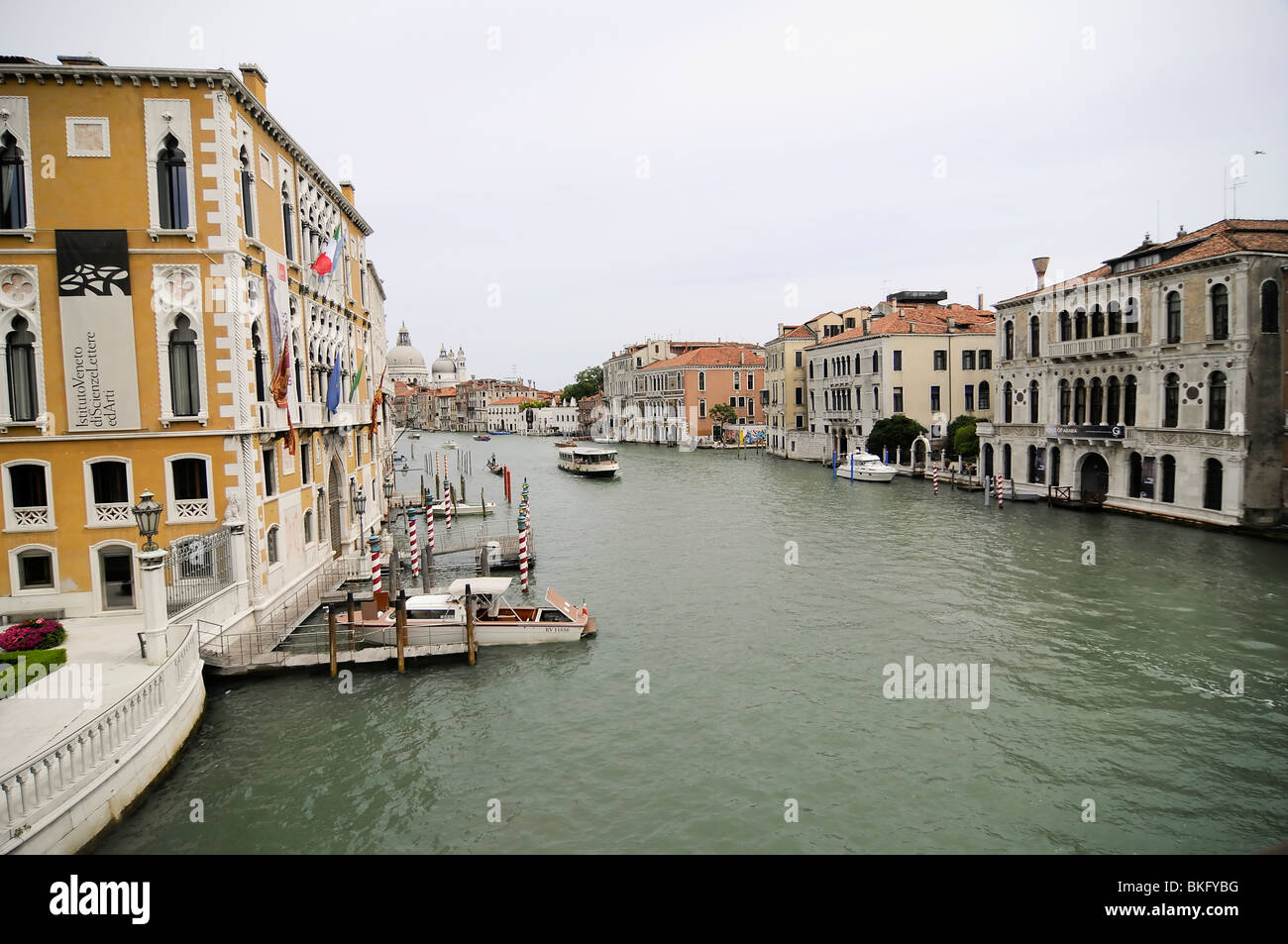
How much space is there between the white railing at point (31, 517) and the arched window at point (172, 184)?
5.30 metres

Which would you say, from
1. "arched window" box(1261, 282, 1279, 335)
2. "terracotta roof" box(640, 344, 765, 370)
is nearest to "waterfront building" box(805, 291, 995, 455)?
"arched window" box(1261, 282, 1279, 335)

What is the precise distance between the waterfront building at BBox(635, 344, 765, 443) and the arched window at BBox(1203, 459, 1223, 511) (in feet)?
172

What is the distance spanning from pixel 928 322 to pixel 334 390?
124 ft

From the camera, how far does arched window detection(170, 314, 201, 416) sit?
1369 centimetres

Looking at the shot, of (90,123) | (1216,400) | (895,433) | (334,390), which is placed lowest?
(895,433)

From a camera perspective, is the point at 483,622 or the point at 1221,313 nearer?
the point at 483,622

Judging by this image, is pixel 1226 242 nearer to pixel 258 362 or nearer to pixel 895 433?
pixel 895 433

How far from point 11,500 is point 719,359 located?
69.2m

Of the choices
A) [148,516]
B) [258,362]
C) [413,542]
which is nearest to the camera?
[148,516]

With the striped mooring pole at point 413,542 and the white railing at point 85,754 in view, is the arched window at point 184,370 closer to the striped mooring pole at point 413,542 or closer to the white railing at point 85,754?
the white railing at point 85,754

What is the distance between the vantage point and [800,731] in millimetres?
11367

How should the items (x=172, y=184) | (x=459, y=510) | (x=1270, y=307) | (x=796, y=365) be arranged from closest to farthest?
(x=172, y=184)
(x=1270, y=307)
(x=459, y=510)
(x=796, y=365)

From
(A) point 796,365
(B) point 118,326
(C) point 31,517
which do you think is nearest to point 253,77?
(B) point 118,326

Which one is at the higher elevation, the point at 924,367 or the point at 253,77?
the point at 253,77
